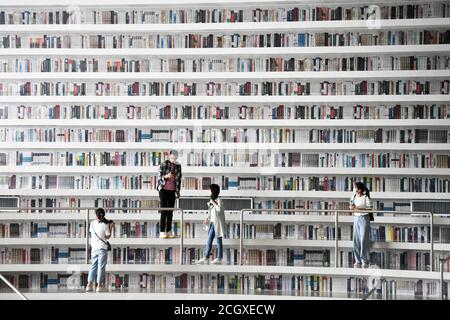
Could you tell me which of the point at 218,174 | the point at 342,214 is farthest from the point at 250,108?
the point at 342,214

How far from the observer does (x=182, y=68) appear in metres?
4.05

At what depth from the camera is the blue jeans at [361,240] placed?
412 centimetres

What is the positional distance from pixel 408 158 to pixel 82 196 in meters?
1.33

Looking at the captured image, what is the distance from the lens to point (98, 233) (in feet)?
13.2

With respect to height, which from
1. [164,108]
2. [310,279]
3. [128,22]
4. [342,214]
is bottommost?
[310,279]

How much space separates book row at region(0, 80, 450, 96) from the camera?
404cm

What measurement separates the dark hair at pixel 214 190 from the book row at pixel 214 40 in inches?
→ 22.6

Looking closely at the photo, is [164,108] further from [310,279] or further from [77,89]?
[310,279]

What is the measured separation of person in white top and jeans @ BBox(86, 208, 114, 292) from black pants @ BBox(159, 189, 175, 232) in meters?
0.21

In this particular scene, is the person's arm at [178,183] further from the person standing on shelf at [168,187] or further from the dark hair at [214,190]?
the dark hair at [214,190]

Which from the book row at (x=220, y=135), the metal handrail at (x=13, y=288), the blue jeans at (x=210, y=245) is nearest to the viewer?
the metal handrail at (x=13, y=288)

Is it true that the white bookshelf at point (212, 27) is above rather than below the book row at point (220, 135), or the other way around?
above

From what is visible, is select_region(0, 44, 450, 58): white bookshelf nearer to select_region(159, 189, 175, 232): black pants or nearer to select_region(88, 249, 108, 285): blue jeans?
select_region(159, 189, 175, 232): black pants

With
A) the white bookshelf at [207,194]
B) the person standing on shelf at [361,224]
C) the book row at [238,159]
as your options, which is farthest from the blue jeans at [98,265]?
the person standing on shelf at [361,224]
